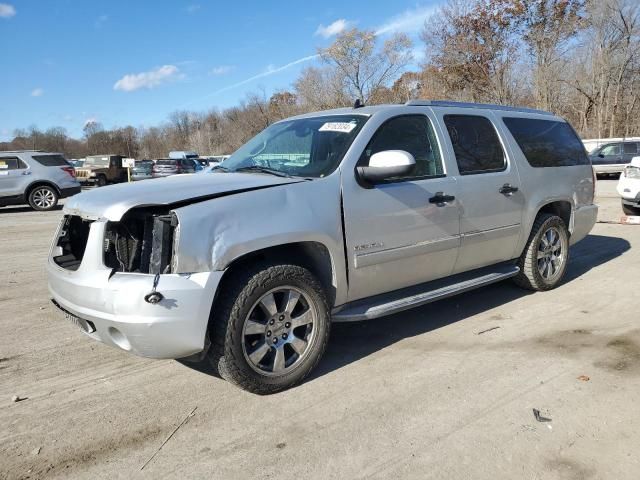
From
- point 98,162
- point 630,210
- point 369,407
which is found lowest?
point 369,407

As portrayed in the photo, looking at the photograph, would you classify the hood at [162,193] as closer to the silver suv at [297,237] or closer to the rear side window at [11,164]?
the silver suv at [297,237]

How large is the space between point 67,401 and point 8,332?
1.70 m

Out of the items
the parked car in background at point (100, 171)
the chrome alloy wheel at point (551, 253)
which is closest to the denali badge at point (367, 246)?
the chrome alloy wheel at point (551, 253)

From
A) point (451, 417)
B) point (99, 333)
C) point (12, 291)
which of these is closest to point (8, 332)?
point (12, 291)

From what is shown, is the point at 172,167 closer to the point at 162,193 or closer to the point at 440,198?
the point at 440,198

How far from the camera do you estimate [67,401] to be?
3.35 meters

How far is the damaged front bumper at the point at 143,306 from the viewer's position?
2910 millimetres

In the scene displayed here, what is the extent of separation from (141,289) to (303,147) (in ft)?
5.91

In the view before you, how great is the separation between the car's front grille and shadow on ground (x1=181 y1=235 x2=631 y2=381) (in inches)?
44.0

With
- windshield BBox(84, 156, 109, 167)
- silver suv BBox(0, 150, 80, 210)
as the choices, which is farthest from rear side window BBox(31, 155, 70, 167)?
windshield BBox(84, 156, 109, 167)

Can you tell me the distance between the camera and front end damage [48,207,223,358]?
9.56 ft

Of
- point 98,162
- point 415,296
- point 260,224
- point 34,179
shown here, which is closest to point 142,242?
point 260,224

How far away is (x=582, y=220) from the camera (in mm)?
5918

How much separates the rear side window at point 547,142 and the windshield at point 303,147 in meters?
2.00
